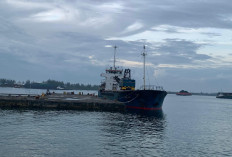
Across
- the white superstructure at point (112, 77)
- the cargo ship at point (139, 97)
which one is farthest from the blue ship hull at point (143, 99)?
the white superstructure at point (112, 77)

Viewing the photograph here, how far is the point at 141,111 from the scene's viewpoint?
5222 cm

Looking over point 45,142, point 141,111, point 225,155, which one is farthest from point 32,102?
point 225,155

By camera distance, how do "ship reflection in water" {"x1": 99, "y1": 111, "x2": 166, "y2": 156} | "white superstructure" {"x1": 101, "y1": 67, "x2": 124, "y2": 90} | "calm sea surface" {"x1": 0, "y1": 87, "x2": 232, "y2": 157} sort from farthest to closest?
"white superstructure" {"x1": 101, "y1": 67, "x2": 124, "y2": 90}, "ship reflection in water" {"x1": 99, "y1": 111, "x2": 166, "y2": 156}, "calm sea surface" {"x1": 0, "y1": 87, "x2": 232, "y2": 157}

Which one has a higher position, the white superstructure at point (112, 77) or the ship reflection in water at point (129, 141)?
the white superstructure at point (112, 77)

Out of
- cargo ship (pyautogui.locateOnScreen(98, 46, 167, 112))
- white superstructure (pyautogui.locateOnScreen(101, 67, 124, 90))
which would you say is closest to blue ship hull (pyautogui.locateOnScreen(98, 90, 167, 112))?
cargo ship (pyautogui.locateOnScreen(98, 46, 167, 112))

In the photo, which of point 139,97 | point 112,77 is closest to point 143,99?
point 139,97

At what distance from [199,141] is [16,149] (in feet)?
56.4

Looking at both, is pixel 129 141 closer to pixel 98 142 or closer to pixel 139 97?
pixel 98 142

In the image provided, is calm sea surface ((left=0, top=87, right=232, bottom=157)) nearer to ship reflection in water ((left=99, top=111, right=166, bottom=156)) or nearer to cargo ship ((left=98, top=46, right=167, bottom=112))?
ship reflection in water ((left=99, top=111, right=166, bottom=156))

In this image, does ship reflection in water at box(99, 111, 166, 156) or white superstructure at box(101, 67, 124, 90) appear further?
white superstructure at box(101, 67, 124, 90)

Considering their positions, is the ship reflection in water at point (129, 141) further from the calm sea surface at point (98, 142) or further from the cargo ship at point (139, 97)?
the cargo ship at point (139, 97)

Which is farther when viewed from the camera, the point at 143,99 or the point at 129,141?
the point at 143,99

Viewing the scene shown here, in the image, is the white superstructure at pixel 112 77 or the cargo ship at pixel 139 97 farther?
the white superstructure at pixel 112 77

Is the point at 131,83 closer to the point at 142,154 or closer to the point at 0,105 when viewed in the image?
the point at 0,105
